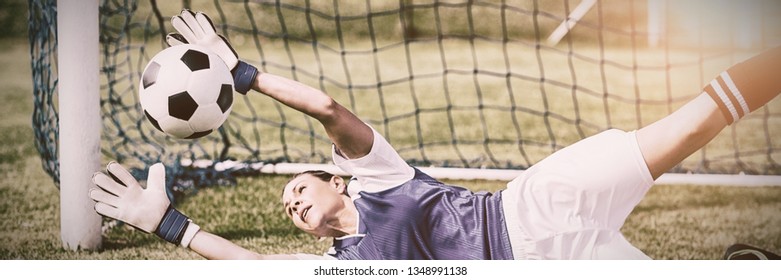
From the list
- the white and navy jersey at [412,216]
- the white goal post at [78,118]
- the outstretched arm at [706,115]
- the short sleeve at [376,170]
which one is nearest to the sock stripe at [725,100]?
the outstretched arm at [706,115]

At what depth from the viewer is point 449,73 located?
377 centimetres

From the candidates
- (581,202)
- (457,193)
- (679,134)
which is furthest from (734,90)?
(457,193)

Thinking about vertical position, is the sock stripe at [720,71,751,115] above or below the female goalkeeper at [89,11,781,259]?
above

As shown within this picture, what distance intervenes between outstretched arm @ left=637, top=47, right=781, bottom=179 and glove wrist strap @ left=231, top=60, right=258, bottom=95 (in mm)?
1034

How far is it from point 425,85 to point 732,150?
1.27 meters

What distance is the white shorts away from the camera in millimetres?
2438

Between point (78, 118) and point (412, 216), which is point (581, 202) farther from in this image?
point (78, 118)

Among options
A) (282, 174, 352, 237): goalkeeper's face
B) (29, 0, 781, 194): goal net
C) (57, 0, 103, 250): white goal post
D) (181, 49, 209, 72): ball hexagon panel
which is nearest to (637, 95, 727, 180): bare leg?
(29, 0, 781, 194): goal net

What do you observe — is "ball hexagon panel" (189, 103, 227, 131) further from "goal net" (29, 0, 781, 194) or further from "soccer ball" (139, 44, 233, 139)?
"goal net" (29, 0, 781, 194)

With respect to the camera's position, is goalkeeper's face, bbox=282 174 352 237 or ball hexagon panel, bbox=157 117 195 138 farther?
goalkeeper's face, bbox=282 174 352 237

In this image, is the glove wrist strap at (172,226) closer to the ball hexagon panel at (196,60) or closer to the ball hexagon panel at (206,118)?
the ball hexagon panel at (206,118)

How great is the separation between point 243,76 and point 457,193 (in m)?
0.67
